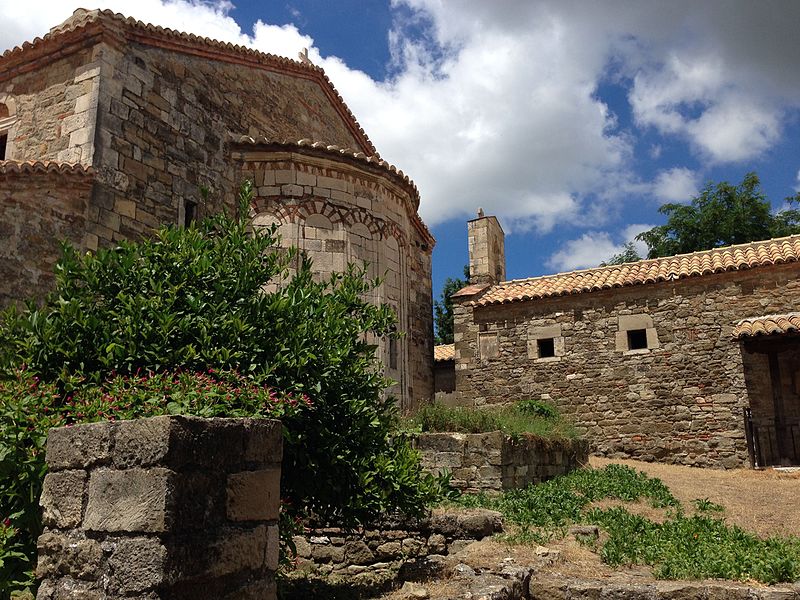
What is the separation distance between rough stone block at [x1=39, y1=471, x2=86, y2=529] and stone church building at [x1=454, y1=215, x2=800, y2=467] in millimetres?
14364

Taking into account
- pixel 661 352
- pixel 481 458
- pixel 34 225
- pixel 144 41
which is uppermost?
pixel 144 41

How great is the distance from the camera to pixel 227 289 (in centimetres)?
511

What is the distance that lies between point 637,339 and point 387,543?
1056 centimetres

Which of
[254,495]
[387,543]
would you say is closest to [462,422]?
[387,543]

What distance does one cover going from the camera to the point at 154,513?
9.30 ft

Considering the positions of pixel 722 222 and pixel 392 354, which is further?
pixel 722 222

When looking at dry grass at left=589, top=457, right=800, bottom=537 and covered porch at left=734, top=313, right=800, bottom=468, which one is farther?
covered porch at left=734, top=313, right=800, bottom=468

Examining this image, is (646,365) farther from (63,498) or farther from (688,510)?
(63,498)

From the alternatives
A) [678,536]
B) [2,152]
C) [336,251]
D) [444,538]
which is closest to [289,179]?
[336,251]

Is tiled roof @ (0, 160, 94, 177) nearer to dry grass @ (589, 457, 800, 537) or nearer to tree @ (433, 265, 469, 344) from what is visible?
dry grass @ (589, 457, 800, 537)

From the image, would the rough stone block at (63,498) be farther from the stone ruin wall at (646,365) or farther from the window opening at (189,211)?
the stone ruin wall at (646,365)

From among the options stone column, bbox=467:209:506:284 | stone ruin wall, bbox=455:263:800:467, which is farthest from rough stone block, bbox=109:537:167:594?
stone column, bbox=467:209:506:284

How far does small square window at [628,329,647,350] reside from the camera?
633 inches

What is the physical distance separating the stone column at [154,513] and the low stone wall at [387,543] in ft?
14.4
